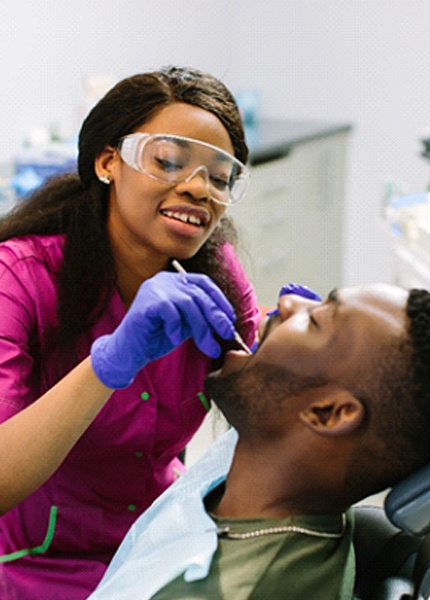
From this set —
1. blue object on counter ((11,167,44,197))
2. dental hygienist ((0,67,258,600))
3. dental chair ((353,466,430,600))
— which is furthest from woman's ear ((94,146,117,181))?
blue object on counter ((11,167,44,197))

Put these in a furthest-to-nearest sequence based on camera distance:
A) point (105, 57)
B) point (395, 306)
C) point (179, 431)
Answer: point (105, 57)
point (179, 431)
point (395, 306)

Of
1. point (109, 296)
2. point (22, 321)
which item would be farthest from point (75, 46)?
point (22, 321)

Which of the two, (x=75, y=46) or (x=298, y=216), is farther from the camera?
(x=298, y=216)

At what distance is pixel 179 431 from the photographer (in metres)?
1.68

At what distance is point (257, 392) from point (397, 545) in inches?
A: 11.6

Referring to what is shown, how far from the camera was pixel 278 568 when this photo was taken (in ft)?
3.65

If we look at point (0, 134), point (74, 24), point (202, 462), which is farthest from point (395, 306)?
point (74, 24)

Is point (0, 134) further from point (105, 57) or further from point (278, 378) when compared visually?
point (278, 378)

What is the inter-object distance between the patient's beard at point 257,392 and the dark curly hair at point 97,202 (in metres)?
0.44

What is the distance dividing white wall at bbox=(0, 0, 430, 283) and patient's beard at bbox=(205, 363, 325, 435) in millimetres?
2307

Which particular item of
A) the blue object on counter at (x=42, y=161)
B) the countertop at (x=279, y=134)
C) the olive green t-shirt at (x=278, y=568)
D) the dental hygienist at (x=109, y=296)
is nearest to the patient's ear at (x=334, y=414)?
the olive green t-shirt at (x=278, y=568)

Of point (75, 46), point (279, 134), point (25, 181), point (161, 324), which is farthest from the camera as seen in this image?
point (279, 134)

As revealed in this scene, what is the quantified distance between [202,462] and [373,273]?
2.77m

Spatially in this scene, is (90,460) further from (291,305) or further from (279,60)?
(279,60)
